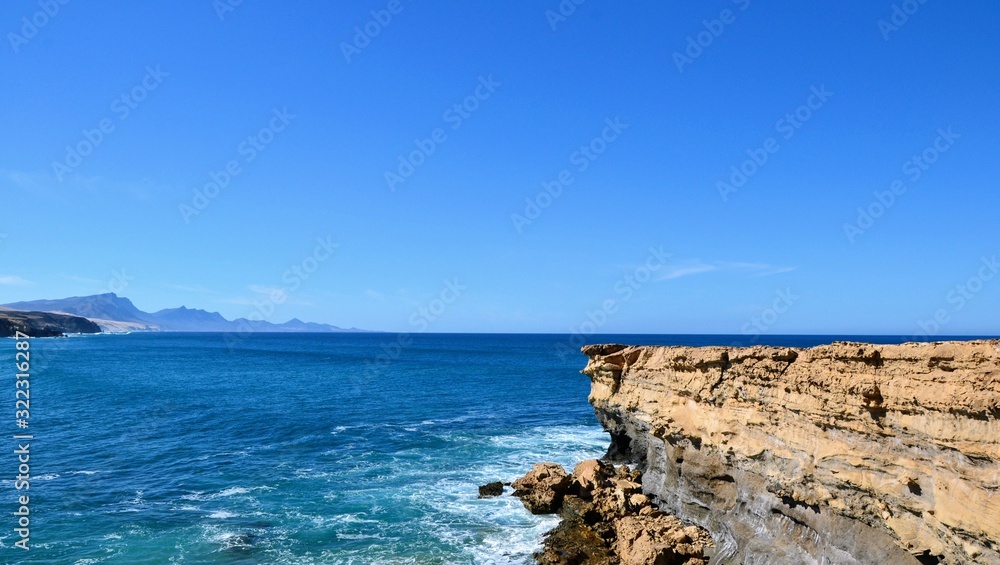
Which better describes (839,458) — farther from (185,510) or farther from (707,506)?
(185,510)

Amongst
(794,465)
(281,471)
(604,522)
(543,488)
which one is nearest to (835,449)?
(794,465)

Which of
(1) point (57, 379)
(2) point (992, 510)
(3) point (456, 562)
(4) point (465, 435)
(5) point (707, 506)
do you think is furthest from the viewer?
(1) point (57, 379)

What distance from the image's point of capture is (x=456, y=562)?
18.2 m

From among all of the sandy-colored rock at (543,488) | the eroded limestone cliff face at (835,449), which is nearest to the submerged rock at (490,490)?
the sandy-colored rock at (543,488)

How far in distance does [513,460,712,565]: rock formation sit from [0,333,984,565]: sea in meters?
1.06


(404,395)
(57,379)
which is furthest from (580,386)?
(57,379)

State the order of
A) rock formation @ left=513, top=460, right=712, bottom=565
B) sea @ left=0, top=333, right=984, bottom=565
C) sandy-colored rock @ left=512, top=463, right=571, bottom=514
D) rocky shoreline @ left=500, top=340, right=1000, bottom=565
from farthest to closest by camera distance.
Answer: sandy-colored rock @ left=512, top=463, right=571, bottom=514
sea @ left=0, top=333, right=984, bottom=565
rock formation @ left=513, top=460, right=712, bottom=565
rocky shoreline @ left=500, top=340, right=1000, bottom=565

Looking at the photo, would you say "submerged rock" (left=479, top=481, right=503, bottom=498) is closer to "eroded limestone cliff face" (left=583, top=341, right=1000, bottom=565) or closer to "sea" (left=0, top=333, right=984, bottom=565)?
"sea" (left=0, top=333, right=984, bottom=565)

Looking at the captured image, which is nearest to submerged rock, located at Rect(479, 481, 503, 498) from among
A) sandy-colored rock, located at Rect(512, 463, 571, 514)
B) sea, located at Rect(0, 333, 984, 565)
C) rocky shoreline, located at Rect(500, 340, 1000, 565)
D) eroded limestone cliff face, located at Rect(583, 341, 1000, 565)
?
sea, located at Rect(0, 333, 984, 565)

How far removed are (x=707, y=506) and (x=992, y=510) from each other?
9.77m

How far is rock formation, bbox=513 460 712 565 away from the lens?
705 inches

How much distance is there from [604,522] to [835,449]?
31.7 feet

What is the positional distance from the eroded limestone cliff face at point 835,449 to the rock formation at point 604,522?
108cm

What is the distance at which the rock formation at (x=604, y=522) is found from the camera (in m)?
17.9
